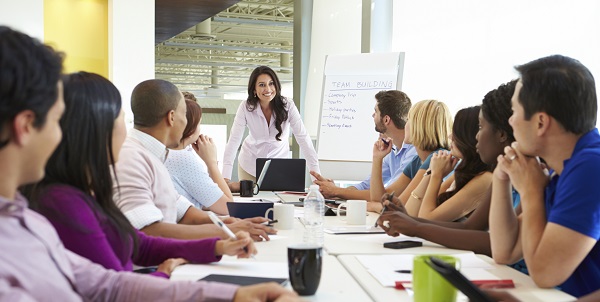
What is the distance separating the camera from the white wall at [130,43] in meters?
7.28

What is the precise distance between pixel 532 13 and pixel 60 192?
11.1ft

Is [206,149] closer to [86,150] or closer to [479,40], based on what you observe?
→ [86,150]

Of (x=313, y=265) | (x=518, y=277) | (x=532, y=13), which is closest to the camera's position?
(x=313, y=265)

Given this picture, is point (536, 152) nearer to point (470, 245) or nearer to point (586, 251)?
point (586, 251)

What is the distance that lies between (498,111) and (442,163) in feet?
1.78

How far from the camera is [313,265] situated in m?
1.39

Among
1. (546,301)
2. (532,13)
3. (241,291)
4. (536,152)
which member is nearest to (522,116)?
(536,152)

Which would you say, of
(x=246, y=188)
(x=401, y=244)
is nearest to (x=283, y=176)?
(x=246, y=188)

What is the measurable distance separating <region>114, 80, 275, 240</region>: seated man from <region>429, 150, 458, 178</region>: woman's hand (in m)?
0.86

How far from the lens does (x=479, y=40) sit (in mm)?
4602

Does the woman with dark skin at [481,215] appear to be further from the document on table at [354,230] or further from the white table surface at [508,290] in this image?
the white table surface at [508,290]

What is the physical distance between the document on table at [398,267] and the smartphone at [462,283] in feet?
1.40

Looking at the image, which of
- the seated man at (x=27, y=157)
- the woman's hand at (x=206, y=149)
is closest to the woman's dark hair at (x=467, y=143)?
the woman's hand at (x=206, y=149)

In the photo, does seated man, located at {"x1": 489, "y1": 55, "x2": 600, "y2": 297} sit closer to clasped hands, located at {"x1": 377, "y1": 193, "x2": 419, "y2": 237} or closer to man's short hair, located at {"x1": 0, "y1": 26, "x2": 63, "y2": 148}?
clasped hands, located at {"x1": 377, "y1": 193, "x2": 419, "y2": 237}
